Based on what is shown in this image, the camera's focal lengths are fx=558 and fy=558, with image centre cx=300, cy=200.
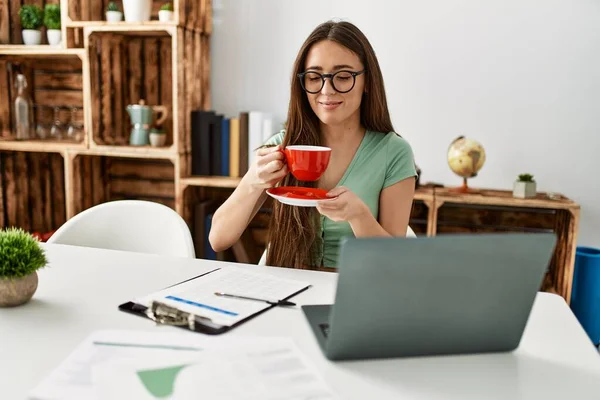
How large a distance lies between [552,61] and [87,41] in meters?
2.20

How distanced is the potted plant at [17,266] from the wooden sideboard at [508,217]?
5.82ft

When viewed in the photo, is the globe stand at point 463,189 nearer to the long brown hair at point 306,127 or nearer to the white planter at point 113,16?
the long brown hair at point 306,127

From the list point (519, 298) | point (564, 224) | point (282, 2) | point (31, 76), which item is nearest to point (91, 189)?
point (31, 76)

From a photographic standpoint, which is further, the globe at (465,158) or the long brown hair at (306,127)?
the globe at (465,158)

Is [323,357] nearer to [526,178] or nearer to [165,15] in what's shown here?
[526,178]

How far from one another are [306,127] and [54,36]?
1875mm

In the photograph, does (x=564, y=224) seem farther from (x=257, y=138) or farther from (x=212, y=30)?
(x=212, y=30)

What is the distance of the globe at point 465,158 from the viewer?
247 cm

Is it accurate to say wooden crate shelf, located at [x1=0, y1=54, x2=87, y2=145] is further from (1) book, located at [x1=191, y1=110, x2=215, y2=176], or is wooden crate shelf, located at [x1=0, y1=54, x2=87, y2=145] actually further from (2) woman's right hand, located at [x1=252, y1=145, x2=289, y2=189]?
(2) woman's right hand, located at [x1=252, y1=145, x2=289, y2=189]

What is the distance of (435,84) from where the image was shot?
2691 millimetres

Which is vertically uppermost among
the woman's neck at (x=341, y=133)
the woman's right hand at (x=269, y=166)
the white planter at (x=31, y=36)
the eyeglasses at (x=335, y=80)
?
the white planter at (x=31, y=36)

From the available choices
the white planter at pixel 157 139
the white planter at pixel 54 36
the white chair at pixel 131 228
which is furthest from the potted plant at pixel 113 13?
the white chair at pixel 131 228

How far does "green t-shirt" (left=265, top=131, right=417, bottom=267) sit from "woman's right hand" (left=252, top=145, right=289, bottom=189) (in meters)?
0.31

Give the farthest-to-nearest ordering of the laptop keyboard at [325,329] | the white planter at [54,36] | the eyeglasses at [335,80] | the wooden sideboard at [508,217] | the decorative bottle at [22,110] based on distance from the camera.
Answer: the decorative bottle at [22,110] → the white planter at [54,36] → the wooden sideboard at [508,217] → the eyeglasses at [335,80] → the laptop keyboard at [325,329]
